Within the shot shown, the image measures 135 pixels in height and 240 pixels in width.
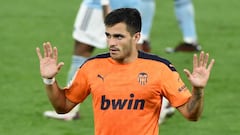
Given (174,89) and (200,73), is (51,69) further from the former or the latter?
(200,73)

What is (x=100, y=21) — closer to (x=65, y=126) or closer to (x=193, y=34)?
(x=65, y=126)

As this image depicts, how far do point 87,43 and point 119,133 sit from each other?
324 cm

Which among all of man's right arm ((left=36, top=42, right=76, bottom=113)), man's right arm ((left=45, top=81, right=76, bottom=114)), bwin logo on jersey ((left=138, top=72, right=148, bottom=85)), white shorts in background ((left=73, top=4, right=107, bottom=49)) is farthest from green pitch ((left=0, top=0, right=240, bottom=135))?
bwin logo on jersey ((left=138, top=72, right=148, bottom=85))

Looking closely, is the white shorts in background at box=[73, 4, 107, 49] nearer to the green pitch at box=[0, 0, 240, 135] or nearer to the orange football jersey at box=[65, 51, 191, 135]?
the green pitch at box=[0, 0, 240, 135]

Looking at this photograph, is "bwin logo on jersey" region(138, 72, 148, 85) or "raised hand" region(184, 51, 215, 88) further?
"bwin logo on jersey" region(138, 72, 148, 85)

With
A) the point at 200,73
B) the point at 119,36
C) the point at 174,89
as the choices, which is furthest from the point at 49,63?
the point at 200,73

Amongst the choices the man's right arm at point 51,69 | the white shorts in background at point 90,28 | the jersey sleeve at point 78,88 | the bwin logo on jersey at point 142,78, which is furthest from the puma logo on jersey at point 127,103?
the white shorts in background at point 90,28

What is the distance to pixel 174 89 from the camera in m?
5.54

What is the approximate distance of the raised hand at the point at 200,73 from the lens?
5.32 metres

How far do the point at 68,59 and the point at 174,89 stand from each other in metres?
6.13

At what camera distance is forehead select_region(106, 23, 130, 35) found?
554cm

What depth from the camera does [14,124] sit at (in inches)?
336

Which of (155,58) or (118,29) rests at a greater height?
(118,29)

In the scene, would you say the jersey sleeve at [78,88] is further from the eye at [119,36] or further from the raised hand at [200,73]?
the raised hand at [200,73]
